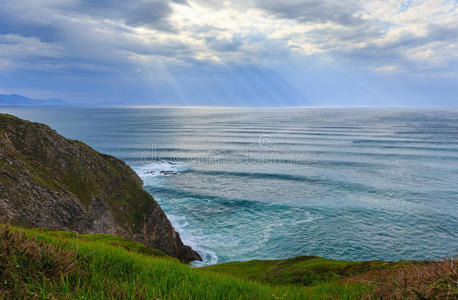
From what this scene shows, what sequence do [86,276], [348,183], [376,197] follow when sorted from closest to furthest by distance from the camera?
[86,276] → [376,197] → [348,183]

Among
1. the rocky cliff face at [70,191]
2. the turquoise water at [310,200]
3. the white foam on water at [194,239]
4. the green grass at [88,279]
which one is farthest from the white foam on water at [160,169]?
the green grass at [88,279]

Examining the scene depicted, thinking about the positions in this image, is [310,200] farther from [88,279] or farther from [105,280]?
[88,279]

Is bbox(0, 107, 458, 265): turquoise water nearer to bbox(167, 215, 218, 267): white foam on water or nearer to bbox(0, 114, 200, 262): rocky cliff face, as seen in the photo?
bbox(167, 215, 218, 267): white foam on water

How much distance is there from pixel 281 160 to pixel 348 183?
2691 centimetres

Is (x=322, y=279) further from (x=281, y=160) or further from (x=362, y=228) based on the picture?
(x=281, y=160)

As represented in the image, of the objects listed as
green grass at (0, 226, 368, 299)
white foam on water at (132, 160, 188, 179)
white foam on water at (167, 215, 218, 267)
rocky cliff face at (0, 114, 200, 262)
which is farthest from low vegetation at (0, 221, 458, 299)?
white foam on water at (132, 160, 188, 179)

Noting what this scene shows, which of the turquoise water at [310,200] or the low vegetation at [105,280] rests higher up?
the low vegetation at [105,280]

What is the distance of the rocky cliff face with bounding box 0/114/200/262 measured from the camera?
21.2 meters

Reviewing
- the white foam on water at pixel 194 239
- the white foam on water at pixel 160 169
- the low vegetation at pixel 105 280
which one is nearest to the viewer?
the low vegetation at pixel 105 280

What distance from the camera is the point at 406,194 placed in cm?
4856

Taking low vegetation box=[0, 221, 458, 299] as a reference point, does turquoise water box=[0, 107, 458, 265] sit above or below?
below

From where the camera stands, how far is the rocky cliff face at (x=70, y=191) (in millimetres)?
21153

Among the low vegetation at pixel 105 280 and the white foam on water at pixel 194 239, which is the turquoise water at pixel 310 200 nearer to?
the white foam on water at pixel 194 239

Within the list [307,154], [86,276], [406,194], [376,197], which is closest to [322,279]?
[86,276]
